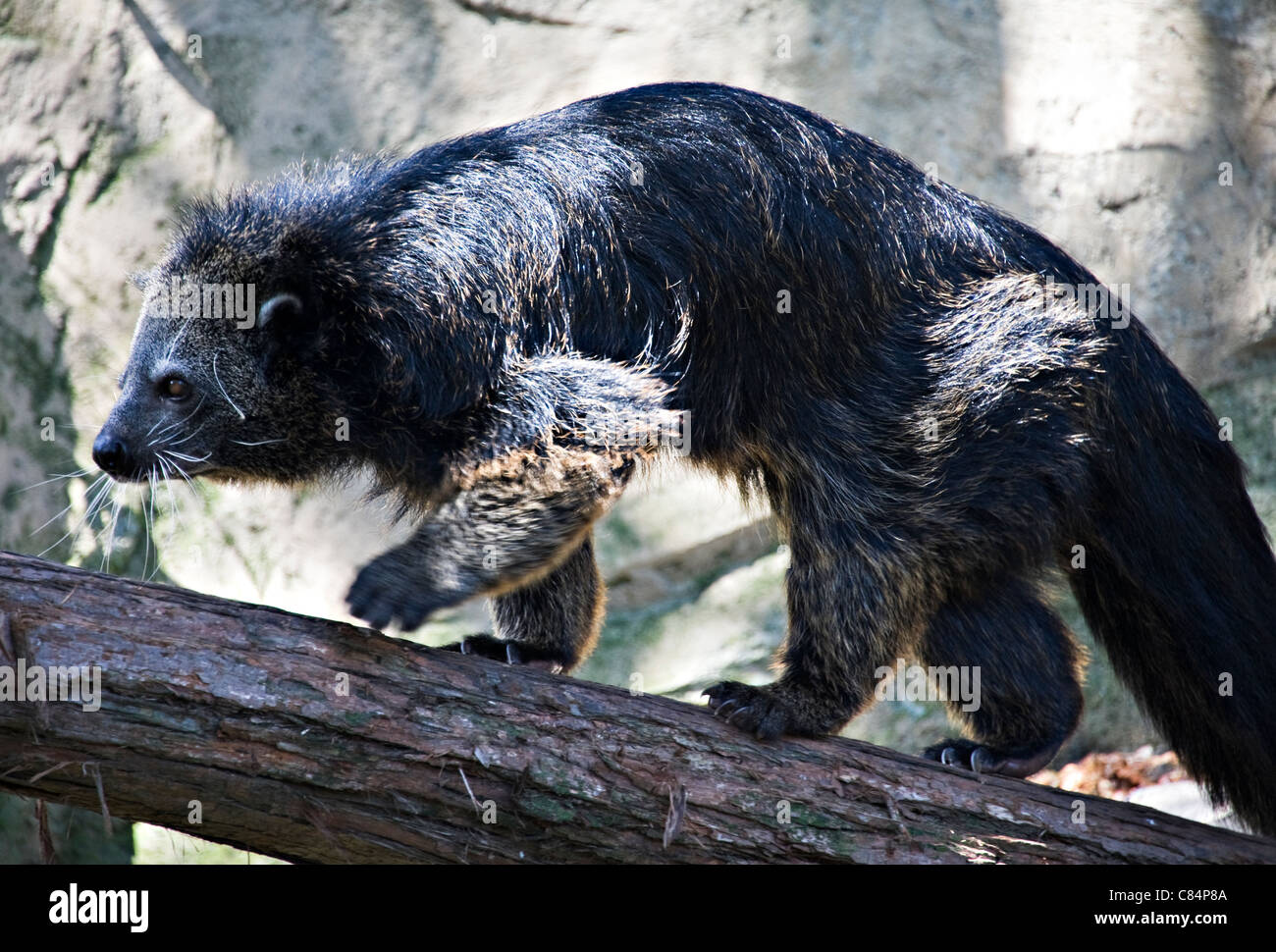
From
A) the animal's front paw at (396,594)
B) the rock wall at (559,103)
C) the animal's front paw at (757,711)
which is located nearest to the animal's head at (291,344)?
the animal's front paw at (396,594)

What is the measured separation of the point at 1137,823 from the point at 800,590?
134 centimetres

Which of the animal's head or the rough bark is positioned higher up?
the animal's head

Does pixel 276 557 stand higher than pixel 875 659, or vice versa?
pixel 276 557

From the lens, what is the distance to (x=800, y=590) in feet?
14.3

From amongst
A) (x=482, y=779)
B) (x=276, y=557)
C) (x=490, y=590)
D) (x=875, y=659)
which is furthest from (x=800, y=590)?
(x=276, y=557)

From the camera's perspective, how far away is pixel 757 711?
13.2 feet

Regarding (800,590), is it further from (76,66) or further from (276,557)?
(76,66)

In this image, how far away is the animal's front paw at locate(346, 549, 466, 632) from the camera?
12.2ft

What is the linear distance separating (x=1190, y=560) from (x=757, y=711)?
1739 mm

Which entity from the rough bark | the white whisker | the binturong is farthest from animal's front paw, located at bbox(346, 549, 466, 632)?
the white whisker

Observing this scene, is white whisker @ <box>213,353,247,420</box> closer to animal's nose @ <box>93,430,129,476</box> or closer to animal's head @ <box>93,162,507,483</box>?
animal's head @ <box>93,162,507,483</box>

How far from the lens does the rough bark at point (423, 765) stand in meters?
3.31

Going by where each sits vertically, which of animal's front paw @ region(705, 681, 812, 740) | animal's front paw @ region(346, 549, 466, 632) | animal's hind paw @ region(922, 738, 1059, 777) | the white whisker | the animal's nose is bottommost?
animal's hind paw @ region(922, 738, 1059, 777)

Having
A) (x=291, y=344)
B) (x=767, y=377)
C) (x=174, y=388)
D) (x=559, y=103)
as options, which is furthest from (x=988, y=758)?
(x=559, y=103)
